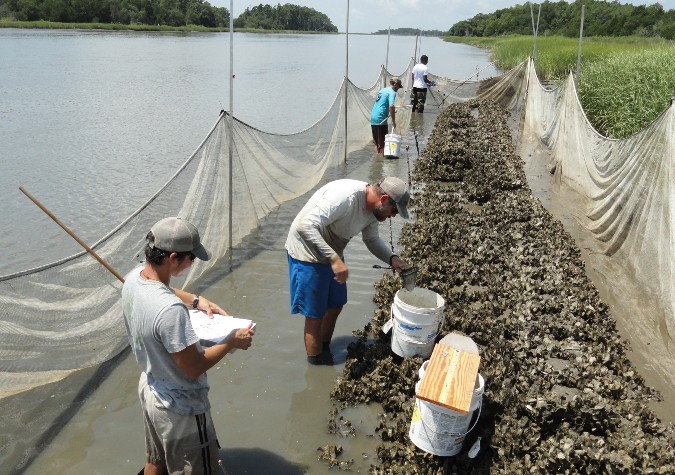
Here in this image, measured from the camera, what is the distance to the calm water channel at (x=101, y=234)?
152 inches

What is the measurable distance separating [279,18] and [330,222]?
5790 inches

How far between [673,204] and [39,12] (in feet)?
261

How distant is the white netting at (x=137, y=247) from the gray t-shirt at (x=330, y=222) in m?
1.43

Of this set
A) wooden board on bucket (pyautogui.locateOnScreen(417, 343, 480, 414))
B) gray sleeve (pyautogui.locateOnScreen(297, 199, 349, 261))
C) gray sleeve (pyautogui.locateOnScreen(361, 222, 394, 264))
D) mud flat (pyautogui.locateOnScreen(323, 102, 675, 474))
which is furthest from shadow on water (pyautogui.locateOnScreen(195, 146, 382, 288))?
wooden board on bucket (pyautogui.locateOnScreen(417, 343, 480, 414))

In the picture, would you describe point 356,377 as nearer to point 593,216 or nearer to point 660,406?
point 660,406

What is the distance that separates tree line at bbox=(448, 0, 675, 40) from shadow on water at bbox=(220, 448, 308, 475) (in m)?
26.3

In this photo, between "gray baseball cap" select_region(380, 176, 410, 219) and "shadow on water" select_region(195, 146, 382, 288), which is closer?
"gray baseball cap" select_region(380, 176, 410, 219)

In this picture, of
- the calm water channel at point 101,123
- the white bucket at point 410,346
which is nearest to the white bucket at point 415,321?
the white bucket at point 410,346

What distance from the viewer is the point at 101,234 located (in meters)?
7.86

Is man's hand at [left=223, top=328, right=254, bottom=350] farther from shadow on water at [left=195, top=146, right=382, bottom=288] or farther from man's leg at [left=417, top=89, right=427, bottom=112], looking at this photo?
man's leg at [left=417, top=89, right=427, bottom=112]

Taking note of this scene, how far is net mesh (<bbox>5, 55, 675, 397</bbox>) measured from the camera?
383 centimetres

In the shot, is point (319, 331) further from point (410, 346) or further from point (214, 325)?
point (214, 325)

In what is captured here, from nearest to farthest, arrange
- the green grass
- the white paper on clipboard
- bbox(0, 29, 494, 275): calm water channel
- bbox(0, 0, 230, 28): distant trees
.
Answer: the white paper on clipboard < bbox(0, 29, 494, 275): calm water channel < the green grass < bbox(0, 0, 230, 28): distant trees

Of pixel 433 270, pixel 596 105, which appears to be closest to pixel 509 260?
pixel 433 270
